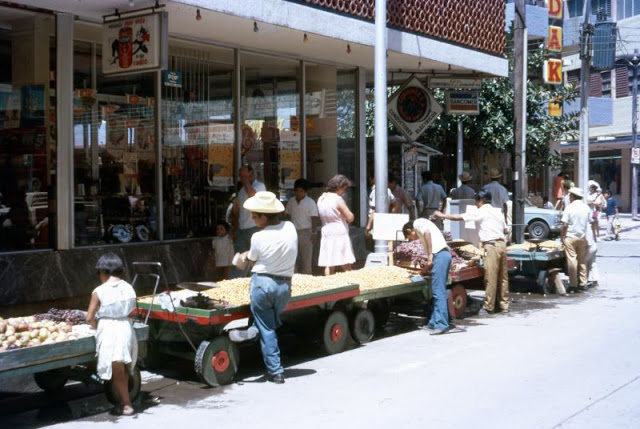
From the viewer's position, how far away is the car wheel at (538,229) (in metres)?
26.1

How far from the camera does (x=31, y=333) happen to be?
21.3ft

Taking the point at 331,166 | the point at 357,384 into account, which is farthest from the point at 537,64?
the point at 357,384

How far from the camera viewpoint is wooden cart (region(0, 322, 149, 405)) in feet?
19.5

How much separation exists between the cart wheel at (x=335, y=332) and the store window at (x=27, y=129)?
390 cm

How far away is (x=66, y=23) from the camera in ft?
33.1

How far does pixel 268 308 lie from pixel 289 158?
6898 mm

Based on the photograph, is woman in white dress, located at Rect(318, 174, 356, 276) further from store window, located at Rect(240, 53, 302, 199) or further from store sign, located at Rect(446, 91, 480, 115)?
store sign, located at Rect(446, 91, 480, 115)

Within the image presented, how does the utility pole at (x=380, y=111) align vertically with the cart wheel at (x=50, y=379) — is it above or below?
above

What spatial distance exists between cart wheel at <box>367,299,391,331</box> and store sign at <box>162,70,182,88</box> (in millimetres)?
4677

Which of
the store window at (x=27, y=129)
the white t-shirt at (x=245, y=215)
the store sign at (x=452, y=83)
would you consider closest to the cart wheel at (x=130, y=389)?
the store window at (x=27, y=129)

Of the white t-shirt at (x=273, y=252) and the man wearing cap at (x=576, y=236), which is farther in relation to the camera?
the man wearing cap at (x=576, y=236)

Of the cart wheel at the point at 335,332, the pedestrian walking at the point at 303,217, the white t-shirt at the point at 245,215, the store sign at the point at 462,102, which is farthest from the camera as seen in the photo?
the store sign at the point at 462,102

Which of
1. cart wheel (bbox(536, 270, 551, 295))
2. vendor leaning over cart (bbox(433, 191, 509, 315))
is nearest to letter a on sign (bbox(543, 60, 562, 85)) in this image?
cart wheel (bbox(536, 270, 551, 295))

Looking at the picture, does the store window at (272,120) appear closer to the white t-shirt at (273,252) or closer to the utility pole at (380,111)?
the utility pole at (380,111)
